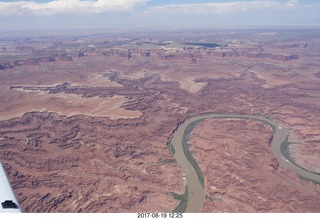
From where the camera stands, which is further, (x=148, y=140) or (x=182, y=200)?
(x=148, y=140)

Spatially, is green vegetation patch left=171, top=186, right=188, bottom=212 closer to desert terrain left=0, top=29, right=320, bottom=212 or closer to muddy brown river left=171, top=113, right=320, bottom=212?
desert terrain left=0, top=29, right=320, bottom=212

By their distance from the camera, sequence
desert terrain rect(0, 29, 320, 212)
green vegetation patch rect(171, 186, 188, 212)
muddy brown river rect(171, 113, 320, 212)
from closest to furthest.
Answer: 1. green vegetation patch rect(171, 186, 188, 212)
2. desert terrain rect(0, 29, 320, 212)
3. muddy brown river rect(171, 113, 320, 212)

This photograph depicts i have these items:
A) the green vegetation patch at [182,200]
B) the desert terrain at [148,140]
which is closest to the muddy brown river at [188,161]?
the green vegetation patch at [182,200]

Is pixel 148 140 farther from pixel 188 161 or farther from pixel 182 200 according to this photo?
pixel 182 200

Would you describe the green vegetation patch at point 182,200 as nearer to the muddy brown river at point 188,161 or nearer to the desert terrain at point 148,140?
the desert terrain at point 148,140

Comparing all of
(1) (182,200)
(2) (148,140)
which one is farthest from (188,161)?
(1) (182,200)

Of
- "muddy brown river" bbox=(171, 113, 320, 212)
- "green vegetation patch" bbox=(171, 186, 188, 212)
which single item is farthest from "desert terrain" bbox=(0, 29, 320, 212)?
"muddy brown river" bbox=(171, 113, 320, 212)

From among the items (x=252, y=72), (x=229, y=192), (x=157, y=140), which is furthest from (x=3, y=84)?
(x=252, y=72)
